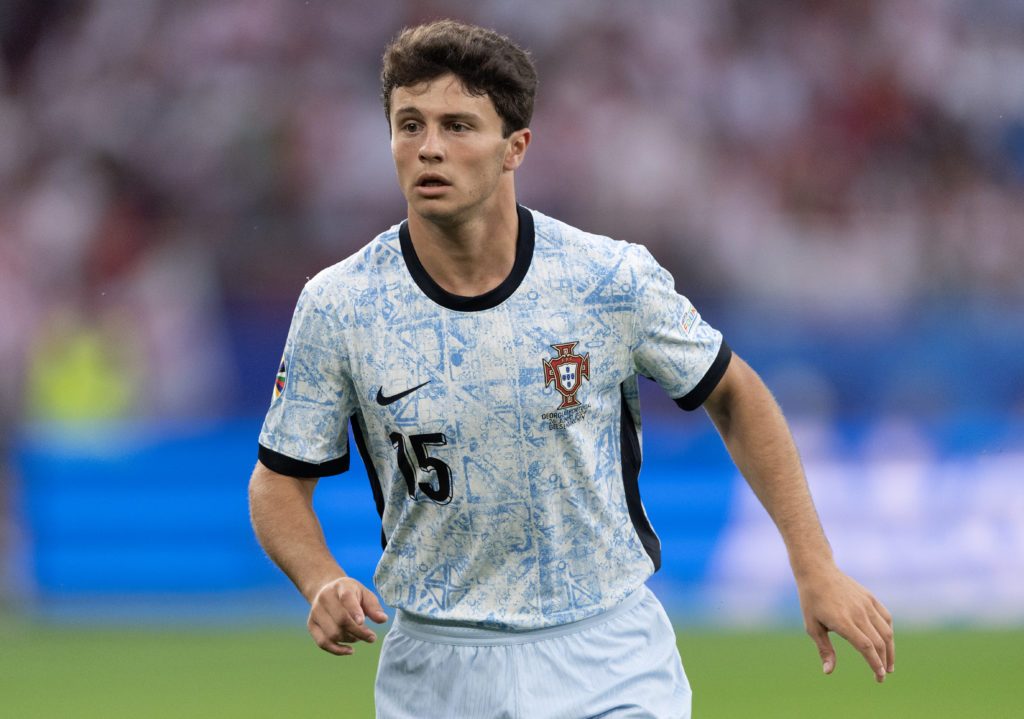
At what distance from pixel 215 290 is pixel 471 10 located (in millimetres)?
3151

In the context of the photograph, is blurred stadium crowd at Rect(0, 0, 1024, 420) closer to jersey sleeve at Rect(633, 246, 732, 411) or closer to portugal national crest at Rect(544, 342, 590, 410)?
jersey sleeve at Rect(633, 246, 732, 411)

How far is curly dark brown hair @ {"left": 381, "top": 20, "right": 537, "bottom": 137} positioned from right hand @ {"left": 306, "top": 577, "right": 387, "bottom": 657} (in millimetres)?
1096

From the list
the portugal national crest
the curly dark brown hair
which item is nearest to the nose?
the curly dark brown hair

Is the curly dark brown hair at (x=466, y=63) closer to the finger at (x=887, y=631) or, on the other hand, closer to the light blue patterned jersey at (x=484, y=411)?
the light blue patterned jersey at (x=484, y=411)

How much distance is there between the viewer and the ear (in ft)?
10.4

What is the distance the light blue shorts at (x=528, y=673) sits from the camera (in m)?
3.08

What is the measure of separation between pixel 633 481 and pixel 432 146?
3.02ft

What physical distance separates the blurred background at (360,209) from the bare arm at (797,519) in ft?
16.3

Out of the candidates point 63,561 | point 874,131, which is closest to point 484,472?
point 63,561

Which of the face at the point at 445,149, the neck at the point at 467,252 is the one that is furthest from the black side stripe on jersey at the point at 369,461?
the face at the point at 445,149

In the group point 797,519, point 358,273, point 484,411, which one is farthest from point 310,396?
point 797,519

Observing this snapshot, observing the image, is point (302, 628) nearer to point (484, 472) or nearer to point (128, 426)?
point (128, 426)

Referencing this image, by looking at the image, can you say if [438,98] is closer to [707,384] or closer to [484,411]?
[484,411]

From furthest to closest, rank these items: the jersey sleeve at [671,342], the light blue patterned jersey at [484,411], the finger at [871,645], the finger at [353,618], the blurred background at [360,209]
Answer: the blurred background at [360,209]
the jersey sleeve at [671,342]
the light blue patterned jersey at [484,411]
the finger at [871,645]
the finger at [353,618]
